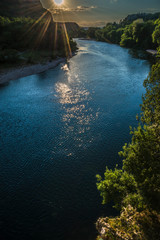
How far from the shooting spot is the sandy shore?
57.8 metres

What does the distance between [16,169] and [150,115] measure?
19.6 meters

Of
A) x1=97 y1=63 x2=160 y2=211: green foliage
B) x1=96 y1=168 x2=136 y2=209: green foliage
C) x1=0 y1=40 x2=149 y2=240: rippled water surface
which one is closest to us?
x1=97 y1=63 x2=160 y2=211: green foliage

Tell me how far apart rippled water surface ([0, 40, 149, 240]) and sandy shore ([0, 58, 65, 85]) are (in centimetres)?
428

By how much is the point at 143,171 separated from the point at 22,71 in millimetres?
62891

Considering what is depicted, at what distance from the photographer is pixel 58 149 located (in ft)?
87.9

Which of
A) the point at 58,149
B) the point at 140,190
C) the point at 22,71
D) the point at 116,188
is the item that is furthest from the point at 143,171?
the point at 22,71

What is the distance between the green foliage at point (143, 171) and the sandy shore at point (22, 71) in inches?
2114

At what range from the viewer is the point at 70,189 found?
20.2 m

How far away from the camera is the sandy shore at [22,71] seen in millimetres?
57794

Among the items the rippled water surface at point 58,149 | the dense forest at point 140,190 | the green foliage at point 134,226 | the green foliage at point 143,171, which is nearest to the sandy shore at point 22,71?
the rippled water surface at point 58,149

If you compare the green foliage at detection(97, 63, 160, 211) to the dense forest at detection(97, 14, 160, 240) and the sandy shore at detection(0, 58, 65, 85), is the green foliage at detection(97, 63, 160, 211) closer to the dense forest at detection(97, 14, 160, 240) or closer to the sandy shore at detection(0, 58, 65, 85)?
the dense forest at detection(97, 14, 160, 240)

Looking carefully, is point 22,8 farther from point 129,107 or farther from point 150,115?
point 150,115

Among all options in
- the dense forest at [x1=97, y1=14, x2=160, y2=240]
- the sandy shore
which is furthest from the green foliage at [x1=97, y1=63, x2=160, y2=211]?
the sandy shore

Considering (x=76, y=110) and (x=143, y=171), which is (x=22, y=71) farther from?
(x=143, y=171)
